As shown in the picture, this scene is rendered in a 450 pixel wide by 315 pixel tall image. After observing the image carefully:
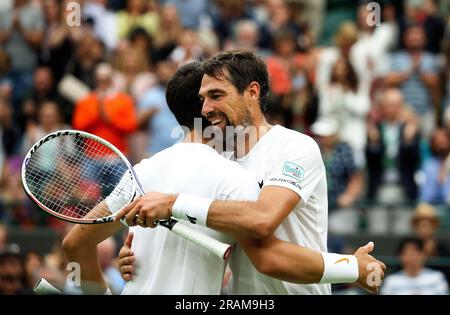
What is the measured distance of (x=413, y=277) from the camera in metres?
9.81

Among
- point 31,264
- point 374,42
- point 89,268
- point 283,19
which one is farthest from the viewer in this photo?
point 283,19

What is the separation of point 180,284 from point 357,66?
7186 millimetres

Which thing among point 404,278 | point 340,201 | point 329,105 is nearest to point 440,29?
point 329,105

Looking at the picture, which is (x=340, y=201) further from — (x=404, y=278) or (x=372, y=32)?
(x=372, y=32)

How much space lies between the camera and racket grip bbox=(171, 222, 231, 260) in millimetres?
5349

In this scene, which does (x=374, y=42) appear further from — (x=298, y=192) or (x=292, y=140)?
(x=298, y=192)

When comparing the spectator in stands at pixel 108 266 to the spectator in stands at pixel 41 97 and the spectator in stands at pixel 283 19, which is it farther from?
the spectator in stands at pixel 283 19

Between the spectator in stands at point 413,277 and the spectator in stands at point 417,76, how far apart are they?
2.41 metres

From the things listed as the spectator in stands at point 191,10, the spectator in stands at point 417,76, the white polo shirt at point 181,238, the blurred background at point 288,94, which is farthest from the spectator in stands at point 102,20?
the white polo shirt at point 181,238

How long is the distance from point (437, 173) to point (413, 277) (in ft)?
5.83

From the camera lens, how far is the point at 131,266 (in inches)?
224

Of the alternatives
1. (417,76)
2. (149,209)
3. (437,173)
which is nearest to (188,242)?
(149,209)

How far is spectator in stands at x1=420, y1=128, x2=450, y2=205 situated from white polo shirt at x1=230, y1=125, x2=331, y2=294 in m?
5.55

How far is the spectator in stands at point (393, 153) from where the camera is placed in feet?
37.5
